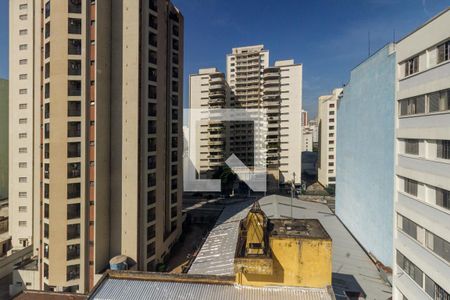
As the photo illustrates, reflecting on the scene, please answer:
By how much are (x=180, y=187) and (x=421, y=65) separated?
76.7 ft

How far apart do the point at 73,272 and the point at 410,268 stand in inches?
839

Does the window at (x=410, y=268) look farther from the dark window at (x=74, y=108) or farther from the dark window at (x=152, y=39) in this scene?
the dark window at (x=152, y=39)

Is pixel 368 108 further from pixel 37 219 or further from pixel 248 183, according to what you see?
pixel 248 183

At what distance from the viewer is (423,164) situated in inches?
429

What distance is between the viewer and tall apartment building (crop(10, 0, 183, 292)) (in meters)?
18.7

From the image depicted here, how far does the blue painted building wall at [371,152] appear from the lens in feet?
50.9

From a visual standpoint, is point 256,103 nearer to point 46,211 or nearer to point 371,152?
point 371,152

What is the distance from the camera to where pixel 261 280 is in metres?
10.6

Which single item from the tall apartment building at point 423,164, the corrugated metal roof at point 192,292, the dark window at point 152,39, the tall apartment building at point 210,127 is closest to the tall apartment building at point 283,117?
the tall apartment building at point 210,127

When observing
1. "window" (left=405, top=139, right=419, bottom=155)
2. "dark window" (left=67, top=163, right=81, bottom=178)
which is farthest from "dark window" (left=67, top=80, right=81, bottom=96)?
"window" (left=405, top=139, right=419, bottom=155)

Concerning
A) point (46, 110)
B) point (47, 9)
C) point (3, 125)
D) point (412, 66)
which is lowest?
point (46, 110)

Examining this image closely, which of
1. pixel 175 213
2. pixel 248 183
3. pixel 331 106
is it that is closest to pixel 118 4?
pixel 175 213

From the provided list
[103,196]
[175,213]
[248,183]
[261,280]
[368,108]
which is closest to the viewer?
[261,280]
